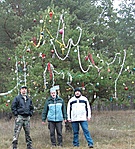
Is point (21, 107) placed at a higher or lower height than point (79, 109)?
higher

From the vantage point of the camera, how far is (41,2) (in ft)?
59.0

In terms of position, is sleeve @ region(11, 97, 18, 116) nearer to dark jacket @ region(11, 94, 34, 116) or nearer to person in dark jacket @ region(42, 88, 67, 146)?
dark jacket @ region(11, 94, 34, 116)

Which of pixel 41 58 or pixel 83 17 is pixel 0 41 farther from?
pixel 41 58

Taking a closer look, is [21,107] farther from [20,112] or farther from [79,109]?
[79,109]

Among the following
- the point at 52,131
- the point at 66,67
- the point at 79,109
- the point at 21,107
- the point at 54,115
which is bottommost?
the point at 52,131

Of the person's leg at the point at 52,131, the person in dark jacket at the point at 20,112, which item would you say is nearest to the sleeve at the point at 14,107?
the person in dark jacket at the point at 20,112

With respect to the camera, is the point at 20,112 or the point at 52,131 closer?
the point at 20,112

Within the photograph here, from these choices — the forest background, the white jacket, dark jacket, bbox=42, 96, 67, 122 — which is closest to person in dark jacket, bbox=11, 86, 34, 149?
dark jacket, bbox=42, 96, 67, 122

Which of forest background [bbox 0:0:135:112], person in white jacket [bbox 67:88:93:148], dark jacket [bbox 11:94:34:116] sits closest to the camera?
dark jacket [bbox 11:94:34:116]

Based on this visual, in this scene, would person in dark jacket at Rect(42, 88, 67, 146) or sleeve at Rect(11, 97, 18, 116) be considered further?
person in dark jacket at Rect(42, 88, 67, 146)

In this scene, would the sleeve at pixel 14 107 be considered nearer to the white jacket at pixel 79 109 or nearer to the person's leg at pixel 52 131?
the person's leg at pixel 52 131

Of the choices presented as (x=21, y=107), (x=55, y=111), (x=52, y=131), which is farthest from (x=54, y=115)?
(x=21, y=107)

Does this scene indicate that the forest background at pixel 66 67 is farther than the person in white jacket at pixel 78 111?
Yes

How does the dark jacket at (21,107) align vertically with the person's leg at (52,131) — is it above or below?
above
